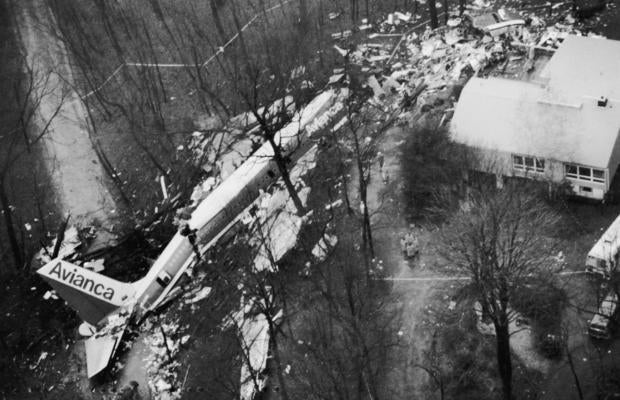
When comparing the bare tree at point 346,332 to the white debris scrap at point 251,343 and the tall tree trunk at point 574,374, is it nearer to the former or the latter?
the white debris scrap at point 251,343

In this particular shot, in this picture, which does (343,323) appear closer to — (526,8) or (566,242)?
(566,242)

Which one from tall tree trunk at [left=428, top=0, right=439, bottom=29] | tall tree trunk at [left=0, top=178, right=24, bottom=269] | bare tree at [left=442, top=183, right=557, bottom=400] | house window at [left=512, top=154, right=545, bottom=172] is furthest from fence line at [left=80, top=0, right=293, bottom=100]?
bare tree at [left=442, top=183, right=557, bottom=400]

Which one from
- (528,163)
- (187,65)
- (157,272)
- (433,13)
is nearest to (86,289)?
(157,272)

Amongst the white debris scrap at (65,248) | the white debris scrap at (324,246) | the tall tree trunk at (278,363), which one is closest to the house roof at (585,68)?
the white debris scrap at (324,246)

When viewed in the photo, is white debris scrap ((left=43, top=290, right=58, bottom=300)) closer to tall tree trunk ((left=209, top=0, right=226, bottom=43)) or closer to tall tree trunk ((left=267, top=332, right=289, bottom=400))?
tall tree trunk ((left=267, top=332, right=289, bottom=400))

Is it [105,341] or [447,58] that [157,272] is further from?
[447,58]
